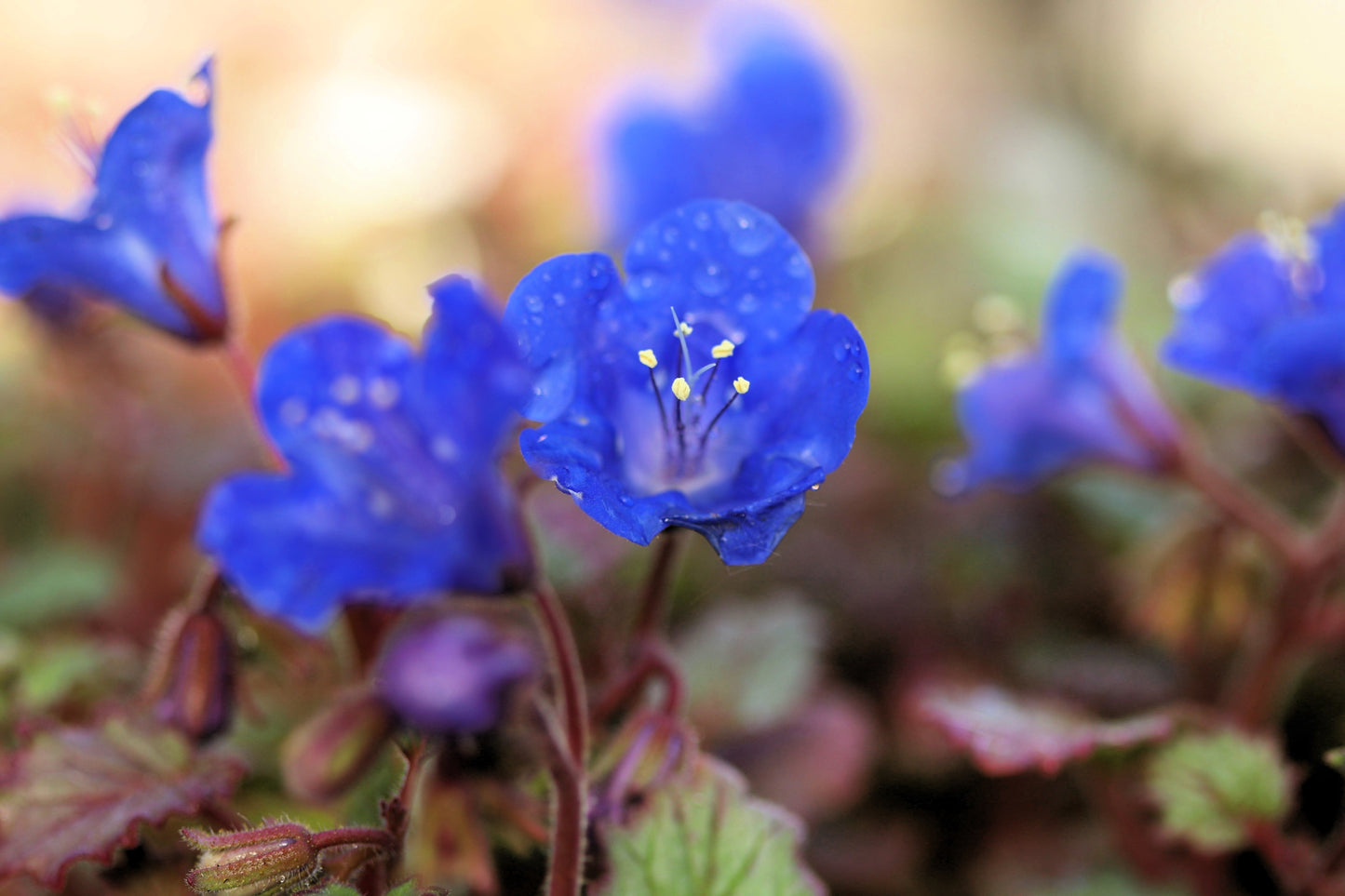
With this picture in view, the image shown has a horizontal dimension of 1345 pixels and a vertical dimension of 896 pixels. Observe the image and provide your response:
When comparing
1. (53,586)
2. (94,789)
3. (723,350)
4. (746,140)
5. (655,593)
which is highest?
(723,350)

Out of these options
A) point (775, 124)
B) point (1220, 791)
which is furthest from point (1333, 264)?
point (775, 124)

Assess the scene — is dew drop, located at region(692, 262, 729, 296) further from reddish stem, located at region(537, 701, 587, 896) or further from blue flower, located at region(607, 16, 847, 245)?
blue flower, located at region(607, 16, 847, 245)

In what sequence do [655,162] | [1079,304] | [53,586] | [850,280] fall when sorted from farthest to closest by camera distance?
[850,280] → [655,162] → [53,586] → [1079,304]

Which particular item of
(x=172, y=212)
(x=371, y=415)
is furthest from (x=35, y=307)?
(x=371, y=415)

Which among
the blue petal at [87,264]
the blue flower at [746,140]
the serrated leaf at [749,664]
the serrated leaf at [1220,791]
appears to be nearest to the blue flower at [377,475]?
the blue petal at [87,264]

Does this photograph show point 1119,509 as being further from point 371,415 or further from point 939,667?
point 371,415

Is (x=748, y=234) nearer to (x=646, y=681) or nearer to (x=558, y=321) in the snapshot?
(x=558, y=321)

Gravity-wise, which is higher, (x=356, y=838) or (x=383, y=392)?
(x=383, y=392)
